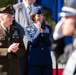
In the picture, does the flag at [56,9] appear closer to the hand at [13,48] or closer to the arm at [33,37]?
the arm at [33,37]

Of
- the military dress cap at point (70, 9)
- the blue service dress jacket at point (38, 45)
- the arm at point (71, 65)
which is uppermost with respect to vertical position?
the military dress cap at point (70, 9)

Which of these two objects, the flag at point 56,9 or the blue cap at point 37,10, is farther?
the flag at point 56,9

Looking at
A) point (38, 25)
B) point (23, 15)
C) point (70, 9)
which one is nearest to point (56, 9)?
point (23, 15)

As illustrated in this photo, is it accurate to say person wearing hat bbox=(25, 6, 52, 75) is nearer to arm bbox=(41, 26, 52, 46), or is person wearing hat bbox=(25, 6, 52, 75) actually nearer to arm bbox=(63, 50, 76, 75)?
arm bbox=(41, 26, 52, 46)

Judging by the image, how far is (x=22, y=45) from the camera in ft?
16.5

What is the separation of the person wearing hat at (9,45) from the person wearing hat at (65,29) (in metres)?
2.19

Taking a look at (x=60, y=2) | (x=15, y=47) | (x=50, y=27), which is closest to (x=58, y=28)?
(x=15, y=47)

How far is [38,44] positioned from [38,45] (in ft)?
0.04

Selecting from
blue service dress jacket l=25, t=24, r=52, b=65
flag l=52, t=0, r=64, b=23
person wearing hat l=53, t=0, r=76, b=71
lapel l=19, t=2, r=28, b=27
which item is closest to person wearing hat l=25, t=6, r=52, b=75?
blue service dress jacket l=25, t=24, r=52, b=65

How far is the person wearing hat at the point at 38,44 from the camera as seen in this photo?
512 cm

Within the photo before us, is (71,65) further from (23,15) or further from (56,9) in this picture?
(56,9)

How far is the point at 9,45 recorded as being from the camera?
4957mm

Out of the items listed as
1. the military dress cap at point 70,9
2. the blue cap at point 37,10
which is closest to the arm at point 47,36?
the blue cap at point 37,10

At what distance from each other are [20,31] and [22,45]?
18cm
